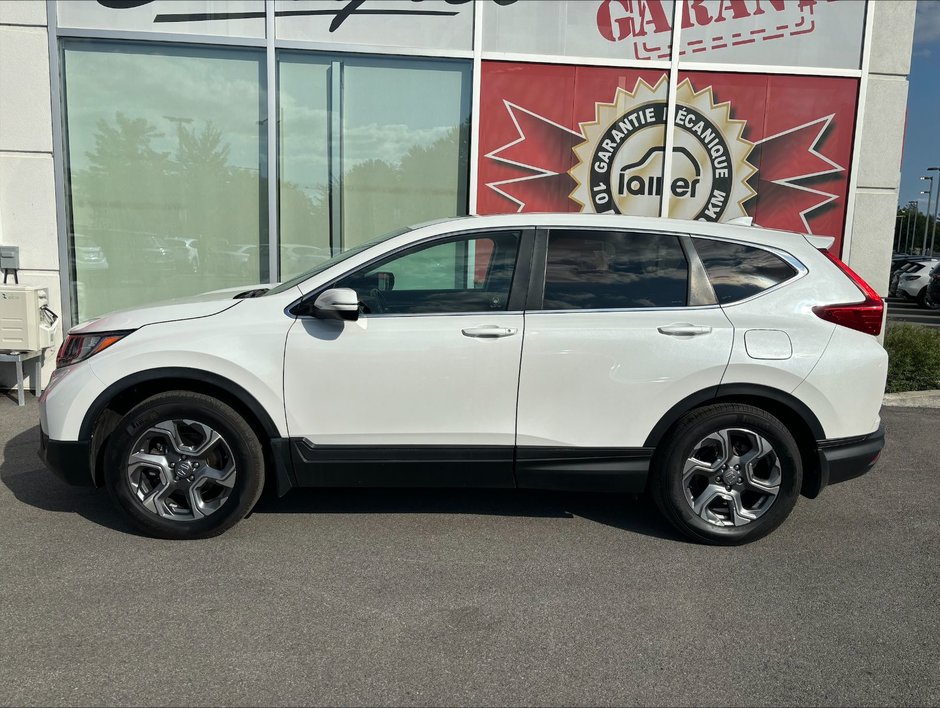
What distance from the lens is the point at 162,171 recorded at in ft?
24.8

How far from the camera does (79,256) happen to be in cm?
754

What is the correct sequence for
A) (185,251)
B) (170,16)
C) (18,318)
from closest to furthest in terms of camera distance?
(18,318) → (170,16) → (185,251)

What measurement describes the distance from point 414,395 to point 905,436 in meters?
4.65

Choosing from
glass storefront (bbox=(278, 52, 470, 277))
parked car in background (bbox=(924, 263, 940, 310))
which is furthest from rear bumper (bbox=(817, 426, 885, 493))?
parked car in background (bbox=(924, 263, 940, 310))

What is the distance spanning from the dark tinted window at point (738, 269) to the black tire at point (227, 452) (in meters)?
2.52

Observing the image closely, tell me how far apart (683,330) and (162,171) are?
584 centimetres

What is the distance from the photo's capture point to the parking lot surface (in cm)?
273

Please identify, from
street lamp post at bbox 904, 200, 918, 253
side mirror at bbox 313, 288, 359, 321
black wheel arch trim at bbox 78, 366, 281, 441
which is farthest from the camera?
street lamp post at bbox 904, 200, 918, 253

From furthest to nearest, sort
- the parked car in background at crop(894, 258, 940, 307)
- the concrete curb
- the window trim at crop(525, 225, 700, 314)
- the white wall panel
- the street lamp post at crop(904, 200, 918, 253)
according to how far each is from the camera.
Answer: the street lamp post at crop(904, 200, 918, 253) < the parked car in background at crop(894, 258, 940, 307) < the concrete curb < the white wall panel < the window trim at crop(525, 225, 700, 314)

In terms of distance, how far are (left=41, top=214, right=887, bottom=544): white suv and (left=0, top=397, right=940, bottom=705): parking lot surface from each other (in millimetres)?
328

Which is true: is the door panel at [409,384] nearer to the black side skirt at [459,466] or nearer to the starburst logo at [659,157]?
the black side skirt at [459,466]

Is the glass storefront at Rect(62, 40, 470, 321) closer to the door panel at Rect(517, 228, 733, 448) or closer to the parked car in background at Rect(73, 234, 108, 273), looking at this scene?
the parked car in background at Rect(73, 234, 108, 273)

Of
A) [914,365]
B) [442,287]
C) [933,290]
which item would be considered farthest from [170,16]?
[933,290]

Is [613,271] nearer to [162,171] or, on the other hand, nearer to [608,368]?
[608,368]
